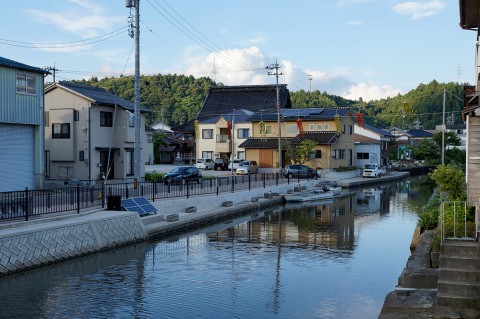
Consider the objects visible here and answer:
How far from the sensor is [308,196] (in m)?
37.4

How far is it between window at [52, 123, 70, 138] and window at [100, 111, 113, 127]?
2.34m

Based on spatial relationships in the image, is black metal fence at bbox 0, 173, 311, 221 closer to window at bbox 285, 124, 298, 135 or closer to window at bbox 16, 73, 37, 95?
window at bbox 16, 73, 37, 95

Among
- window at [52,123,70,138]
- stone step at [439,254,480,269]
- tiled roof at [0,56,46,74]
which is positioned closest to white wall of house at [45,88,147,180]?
window at [52,123,70,138]

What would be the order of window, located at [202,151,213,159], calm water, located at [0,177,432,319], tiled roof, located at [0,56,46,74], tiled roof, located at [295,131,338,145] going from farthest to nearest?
window, located at [202,151,213,159] < tiled roof, located at [295,131,338,145] < tiled roof, located at [0,56,46,74] < calm water, located at [0,177,432,319]

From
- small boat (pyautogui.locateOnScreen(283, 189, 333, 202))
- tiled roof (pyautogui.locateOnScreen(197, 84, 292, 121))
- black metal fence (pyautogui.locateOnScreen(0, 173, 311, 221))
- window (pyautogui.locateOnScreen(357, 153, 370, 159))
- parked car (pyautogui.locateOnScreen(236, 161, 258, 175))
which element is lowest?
small boat (pyautogui.locateOnScreen(283, 189, 333, 202))

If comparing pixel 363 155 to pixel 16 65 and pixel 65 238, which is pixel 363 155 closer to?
pixel 16 65

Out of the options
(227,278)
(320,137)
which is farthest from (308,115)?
(227,278)

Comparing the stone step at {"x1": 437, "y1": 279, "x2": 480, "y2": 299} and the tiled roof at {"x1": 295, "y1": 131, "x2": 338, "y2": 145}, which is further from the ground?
the tiled roof at {"x1": 295, "y1": 131, "x2": 338, "y2": 145}

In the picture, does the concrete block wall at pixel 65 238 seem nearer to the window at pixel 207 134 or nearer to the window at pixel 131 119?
the window at pixel 131 119

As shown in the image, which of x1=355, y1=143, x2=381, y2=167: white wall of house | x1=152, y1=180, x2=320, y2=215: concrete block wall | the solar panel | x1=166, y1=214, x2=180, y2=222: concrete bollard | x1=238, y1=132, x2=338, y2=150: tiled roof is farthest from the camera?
x1=355, y1=143, x2=381, y2=167: white wall of house

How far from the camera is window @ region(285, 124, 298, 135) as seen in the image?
187 feet

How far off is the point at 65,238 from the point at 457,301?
12109mm

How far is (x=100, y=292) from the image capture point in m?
13.8

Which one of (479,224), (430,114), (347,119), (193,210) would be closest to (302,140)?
(347,119)
